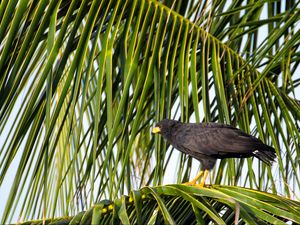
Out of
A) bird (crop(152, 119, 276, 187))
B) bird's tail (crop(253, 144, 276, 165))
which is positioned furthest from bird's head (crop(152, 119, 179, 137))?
bird's tail (crop(253, 144, 276, 165))

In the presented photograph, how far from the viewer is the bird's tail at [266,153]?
3.58 metres

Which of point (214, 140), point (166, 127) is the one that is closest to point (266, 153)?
point (214, 140)

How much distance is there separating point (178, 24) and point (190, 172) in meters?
0.94

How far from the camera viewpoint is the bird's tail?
3583 millimetres

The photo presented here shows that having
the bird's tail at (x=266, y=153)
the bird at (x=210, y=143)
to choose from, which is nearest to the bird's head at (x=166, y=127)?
the bird at (x=210, y=143)

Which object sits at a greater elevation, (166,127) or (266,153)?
(166,127)

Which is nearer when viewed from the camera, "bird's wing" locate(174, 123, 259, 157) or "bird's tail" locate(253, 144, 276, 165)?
"bird's tail" locate(253, 144, 276, 165)

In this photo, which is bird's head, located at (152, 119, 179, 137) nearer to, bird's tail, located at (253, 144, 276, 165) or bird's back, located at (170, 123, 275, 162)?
bird's back, located at (170, 123, 275, 162)

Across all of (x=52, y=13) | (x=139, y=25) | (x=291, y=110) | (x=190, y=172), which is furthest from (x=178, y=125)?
(x=52, y=13)

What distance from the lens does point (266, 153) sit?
3621 millimetres

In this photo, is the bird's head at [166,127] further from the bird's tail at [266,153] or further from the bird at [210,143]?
the bird's tail at [266,153]

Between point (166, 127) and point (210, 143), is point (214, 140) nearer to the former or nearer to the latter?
point (210, 143)

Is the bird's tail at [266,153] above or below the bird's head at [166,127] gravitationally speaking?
below

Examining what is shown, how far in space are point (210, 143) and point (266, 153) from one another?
435 mm
